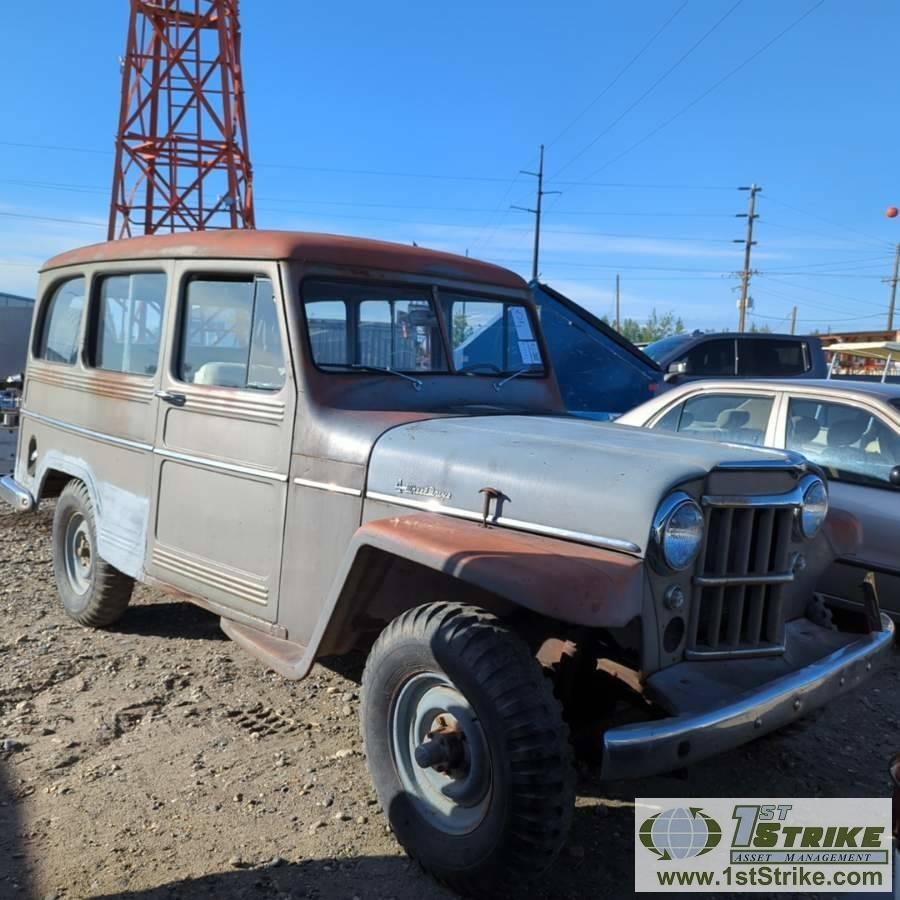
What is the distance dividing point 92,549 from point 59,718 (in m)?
1.16

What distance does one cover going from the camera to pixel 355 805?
3.15m

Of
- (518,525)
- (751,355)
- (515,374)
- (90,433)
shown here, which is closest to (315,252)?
(515,374)

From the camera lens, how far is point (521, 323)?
443cm

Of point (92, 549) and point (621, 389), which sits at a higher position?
point (621, 389)

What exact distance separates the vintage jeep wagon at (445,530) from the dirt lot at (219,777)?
337 millimetres

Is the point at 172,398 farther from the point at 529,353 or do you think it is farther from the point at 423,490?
the point at 529,353

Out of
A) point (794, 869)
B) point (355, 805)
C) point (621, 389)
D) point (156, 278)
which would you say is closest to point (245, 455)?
point (156, 278)

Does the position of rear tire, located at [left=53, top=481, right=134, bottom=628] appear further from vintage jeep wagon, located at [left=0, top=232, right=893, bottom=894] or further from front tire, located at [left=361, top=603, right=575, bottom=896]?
front tire, located at [left=361, top=603, right=575, bottom=896]

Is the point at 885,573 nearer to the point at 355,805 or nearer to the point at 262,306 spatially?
the point at 355,805

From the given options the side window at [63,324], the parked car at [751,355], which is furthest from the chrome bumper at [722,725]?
the parked car at [751,355]

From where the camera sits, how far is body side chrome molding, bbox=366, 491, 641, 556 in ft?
8.50

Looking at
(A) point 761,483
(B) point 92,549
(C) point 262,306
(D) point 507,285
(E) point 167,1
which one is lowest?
(B) point 92,549

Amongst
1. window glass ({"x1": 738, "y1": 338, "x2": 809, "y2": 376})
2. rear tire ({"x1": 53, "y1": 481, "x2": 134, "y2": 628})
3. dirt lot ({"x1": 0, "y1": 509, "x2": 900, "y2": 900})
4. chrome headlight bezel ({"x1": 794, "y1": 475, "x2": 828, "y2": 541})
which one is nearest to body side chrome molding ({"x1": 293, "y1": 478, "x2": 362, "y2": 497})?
dirt lot ({"x1": 0, "y1": 509, "x2": 900, "y2": 900})

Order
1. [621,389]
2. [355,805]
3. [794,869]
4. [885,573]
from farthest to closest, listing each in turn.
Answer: [621,389]
[885,573]
[355,805]
[794,869]
